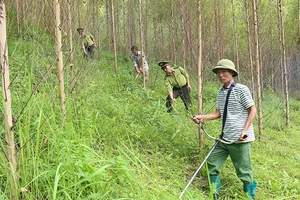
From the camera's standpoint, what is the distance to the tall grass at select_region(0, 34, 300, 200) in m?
1.88

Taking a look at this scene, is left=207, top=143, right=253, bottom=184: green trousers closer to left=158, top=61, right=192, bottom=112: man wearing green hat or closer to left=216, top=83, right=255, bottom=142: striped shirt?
left=216, top=83, right=255, bottom=142: striped shirt

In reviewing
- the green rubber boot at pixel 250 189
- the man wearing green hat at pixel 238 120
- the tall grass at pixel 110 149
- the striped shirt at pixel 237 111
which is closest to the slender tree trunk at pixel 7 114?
the tall grass at pixel 110 149

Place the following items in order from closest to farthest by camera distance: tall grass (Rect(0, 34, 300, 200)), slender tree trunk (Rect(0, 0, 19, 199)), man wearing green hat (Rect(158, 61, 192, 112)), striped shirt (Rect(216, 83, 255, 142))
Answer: slender tree trunk (Rect(0, 0, 19, 199)) < tall grass (Rect(0, 34, 300, 200)) < striped shirt (Rect(216, 83, 255, 142)) < man wearing green hat (Rect(158, 61, 192, 112))

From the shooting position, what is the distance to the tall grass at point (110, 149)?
188cm

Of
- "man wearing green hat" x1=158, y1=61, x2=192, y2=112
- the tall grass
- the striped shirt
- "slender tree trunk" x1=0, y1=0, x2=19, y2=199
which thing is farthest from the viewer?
"man wearing green hat" x1=158, y1=61, x2=192, y2=112

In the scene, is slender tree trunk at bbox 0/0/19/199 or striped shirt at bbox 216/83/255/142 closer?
slender tree trunk at bbox 0/0/19/199

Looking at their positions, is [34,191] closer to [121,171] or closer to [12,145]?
[12,145]

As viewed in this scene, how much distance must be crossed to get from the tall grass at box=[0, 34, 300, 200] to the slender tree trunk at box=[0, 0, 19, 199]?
0.06m

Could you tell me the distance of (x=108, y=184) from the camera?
1924mm

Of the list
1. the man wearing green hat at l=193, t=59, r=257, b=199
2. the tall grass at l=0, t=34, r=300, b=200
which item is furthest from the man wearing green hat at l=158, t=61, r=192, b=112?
the man wearing green hat at l=193, t=59, r=257, b=199

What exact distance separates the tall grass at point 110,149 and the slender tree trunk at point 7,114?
0.06 meters

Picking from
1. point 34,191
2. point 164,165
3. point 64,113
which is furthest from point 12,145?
point 164,165


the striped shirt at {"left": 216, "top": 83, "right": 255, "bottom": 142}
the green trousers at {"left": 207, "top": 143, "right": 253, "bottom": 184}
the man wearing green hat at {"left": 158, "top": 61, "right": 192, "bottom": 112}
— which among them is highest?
the man wearing green hat at {"left": 158, "top": 61, "right": 192, "bottom": 112}

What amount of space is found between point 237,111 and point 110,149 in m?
1.45
